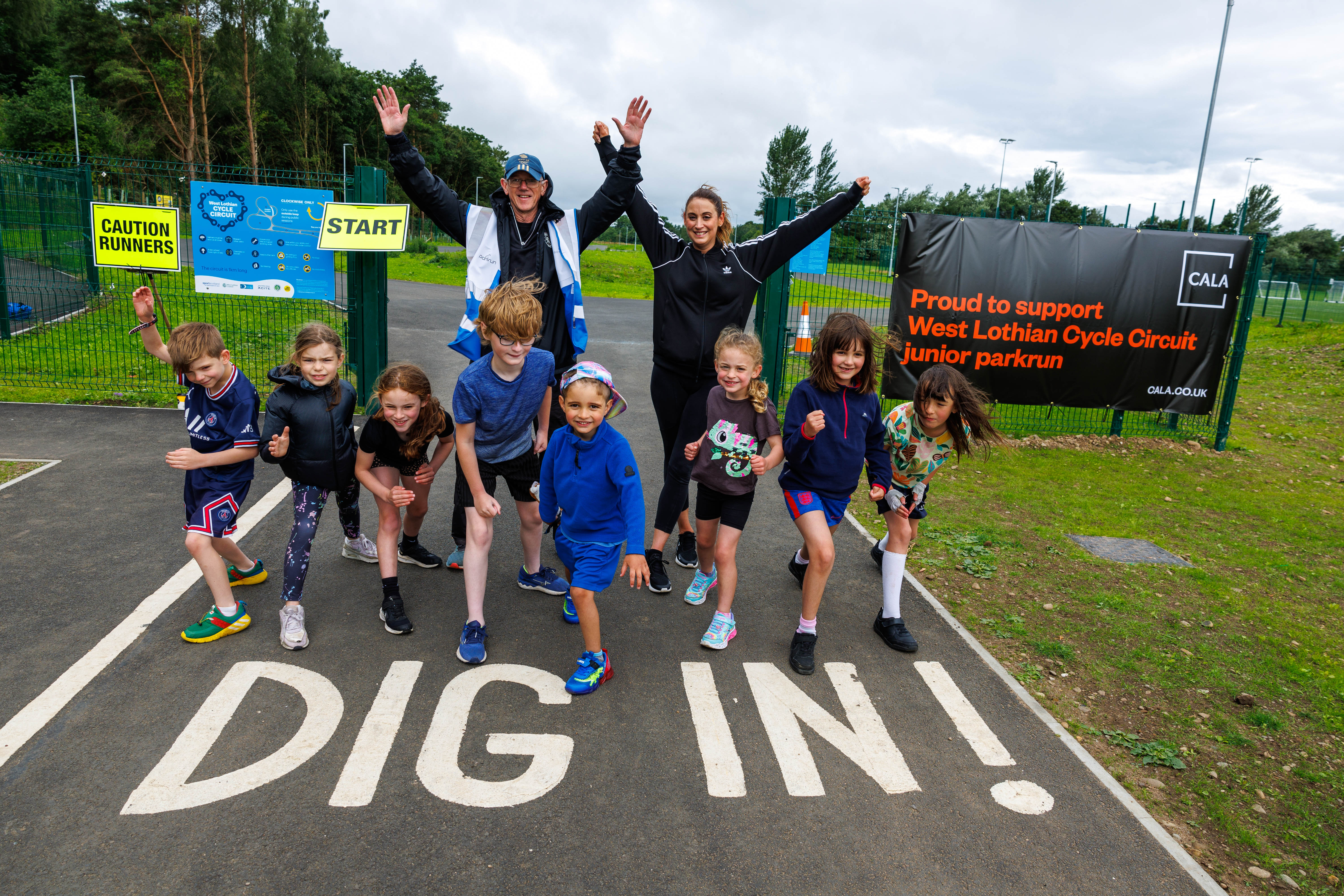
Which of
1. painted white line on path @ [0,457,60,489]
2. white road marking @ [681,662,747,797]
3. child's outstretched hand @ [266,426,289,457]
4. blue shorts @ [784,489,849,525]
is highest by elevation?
child's outstretched hand @ [266,426,289,457]

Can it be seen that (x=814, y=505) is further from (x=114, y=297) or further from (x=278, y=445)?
(x=114, y=297)

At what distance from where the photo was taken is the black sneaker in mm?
4875

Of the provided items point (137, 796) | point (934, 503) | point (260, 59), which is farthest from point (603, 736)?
point (260, 59)

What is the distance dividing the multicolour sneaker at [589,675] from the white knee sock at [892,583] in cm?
165

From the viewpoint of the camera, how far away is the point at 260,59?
140 ft

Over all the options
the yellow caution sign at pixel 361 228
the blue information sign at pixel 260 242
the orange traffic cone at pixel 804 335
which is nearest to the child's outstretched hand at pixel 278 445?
the yellow caution sign at pixel 361 228

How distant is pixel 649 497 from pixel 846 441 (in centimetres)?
277

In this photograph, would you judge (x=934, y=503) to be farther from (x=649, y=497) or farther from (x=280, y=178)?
(x=280, y=178)

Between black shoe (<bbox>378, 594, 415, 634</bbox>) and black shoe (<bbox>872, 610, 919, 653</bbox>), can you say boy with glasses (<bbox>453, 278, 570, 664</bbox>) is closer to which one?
black shoe (<bbox>378, 594, 415, 634</bbox>)

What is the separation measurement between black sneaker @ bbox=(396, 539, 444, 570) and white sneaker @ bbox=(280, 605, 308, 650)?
0.99 metres

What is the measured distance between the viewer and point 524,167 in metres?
4.30

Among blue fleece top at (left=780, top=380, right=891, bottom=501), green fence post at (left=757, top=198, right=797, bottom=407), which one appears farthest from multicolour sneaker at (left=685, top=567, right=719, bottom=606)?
green fence post at (left=757, top=198, right=797, bottom=407)

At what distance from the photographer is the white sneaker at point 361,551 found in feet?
16.0

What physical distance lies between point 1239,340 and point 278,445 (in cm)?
1034
